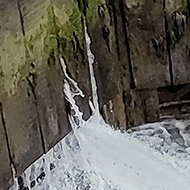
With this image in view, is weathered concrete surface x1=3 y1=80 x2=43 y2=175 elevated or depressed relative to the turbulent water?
elevated

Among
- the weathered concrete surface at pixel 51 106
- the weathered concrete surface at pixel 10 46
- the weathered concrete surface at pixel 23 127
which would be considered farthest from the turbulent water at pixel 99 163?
the weathered concrete surface at pixel 10 46

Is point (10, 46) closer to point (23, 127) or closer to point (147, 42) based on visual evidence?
point (23, 127)

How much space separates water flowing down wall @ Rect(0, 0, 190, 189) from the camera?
6.08 ft

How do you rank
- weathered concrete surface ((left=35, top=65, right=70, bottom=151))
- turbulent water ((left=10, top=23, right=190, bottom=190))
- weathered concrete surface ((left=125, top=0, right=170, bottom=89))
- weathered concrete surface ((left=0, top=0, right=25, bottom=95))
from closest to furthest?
weathered concrete surface ((left=0, top=0, right=25, bottom=95)), weathered concrete surface ((left=35, top=65, right=70, bottom=151)), turbulent water ((left=10, top=23, right=190, bottom=190)), weathered concrete surface ((left=125, top=0, right=170, bottom=89))

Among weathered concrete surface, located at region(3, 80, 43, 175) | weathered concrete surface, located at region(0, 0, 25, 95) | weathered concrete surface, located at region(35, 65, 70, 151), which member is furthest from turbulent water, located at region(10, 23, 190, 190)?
weathered concrete surface, located at region(0, 0, 25, 95)

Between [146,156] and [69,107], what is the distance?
457 mm

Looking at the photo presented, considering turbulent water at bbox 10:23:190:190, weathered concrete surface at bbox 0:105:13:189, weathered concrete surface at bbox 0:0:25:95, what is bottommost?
turbulent water at bbox 10:23:190:190

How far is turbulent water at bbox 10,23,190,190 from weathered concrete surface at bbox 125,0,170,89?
0.28 m

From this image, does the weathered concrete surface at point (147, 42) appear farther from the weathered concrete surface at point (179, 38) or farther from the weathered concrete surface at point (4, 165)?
the weathered concrete surface at point (4, 165)

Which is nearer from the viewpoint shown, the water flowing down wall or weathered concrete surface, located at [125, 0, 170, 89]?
the water flowing down wall

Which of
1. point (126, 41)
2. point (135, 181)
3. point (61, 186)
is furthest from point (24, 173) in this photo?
point (126, 41)

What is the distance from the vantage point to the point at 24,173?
2.07 m

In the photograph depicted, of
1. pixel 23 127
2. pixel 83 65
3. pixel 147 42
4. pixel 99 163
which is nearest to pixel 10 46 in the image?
pixel 23 127

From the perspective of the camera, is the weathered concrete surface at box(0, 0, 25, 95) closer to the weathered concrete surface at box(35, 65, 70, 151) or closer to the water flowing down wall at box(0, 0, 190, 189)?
the water flowing down wall at box(0, 0, 190, 189)
